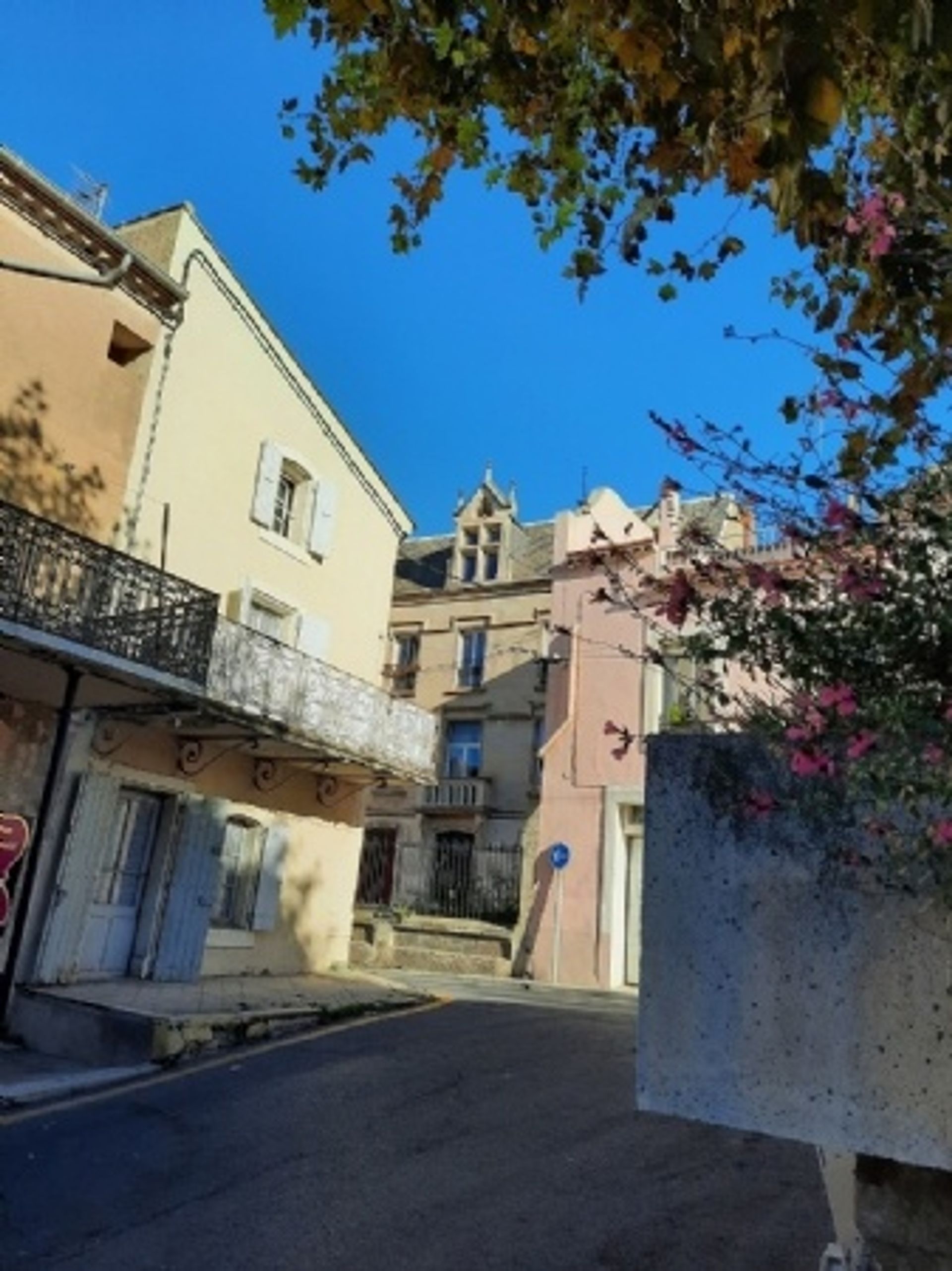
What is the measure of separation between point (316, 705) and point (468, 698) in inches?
582

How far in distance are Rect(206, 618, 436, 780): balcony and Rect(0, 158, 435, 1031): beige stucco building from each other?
0.04m

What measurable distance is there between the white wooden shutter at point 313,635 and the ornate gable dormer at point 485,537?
14553 millimetres

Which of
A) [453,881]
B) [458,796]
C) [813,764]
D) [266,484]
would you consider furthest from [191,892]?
[458,796]

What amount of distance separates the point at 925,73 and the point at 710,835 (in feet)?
5.75

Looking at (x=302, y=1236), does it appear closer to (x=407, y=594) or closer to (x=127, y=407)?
(x=127, y=407)

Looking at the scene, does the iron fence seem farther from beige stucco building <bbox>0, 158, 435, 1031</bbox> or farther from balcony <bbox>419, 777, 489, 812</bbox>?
beige stucco building <bbox>0, 158, 435, 1031</bbox>

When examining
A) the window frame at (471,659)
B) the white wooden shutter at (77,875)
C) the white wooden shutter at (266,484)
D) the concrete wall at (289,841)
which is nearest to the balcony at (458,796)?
the window frame at (471,659)

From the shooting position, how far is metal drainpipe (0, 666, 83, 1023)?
998 centimetres

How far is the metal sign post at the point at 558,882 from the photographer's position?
18359 mm

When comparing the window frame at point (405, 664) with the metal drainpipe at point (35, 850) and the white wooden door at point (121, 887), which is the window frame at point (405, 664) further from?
the metal drainpipe at point (35, 850)

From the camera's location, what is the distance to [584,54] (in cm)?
358

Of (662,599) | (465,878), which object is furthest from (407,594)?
(662,599)

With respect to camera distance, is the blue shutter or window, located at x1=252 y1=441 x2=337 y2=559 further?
window, located at x1=252 y1=441 x2=337 y2=559

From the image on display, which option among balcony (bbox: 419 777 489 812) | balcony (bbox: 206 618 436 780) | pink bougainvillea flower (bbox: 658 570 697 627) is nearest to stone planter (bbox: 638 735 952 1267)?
pink bougainvillea flower (bbox: 658 570 697 627)
